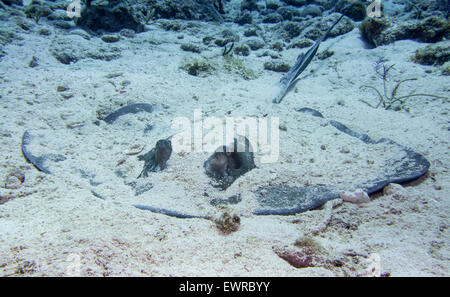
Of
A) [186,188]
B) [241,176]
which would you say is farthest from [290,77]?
[186,188]

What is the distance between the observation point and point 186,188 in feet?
7.12

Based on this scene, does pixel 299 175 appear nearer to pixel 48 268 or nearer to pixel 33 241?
pixel 48 268

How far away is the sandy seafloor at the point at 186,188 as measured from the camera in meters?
1.39

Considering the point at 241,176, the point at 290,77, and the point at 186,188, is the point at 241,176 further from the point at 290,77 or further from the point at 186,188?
the point at 290,77

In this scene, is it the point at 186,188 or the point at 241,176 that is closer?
the point at 186,188

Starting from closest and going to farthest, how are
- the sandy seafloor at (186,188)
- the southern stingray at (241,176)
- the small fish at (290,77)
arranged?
the sandy seafloor at (186,188), the southern stingray at (241,176), the small fish at (290,77)

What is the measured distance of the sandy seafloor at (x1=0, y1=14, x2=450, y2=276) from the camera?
4.57 feet

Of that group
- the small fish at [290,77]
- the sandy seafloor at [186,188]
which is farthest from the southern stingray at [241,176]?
the small fish at [290,77]

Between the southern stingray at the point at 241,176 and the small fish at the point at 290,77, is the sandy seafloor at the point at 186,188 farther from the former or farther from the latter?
the small fish at the point at 290,77

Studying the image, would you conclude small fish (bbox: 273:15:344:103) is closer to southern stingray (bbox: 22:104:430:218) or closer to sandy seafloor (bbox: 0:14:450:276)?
sandy seafloor (bbox: 0:14:450:276)

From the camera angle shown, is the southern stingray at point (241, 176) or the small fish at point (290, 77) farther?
the small fish at point (290, 77)

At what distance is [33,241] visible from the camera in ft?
4.79

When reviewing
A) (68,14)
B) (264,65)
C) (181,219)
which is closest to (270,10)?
(264,65)
